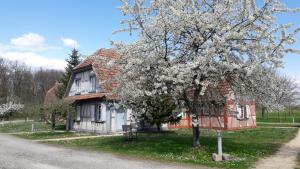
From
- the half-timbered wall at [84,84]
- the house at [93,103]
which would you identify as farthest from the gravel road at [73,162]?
the half-timbered wall at [84,84]

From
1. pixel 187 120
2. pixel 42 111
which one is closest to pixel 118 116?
pixel 42 111

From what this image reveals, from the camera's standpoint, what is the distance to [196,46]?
16.4 m

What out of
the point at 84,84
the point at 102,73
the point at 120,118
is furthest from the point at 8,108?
the point at 102,73

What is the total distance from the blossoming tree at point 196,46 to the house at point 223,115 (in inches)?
47.7

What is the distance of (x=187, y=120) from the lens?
37.4 m

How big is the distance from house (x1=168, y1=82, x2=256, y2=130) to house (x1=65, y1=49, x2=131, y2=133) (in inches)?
226

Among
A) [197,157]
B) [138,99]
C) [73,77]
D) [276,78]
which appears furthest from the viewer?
[73,77]

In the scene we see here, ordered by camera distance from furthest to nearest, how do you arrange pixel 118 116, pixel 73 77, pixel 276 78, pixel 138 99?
1. pixel 73 77
2. pixel 118 116
3. pixel 138 99
4. pixel 276 78

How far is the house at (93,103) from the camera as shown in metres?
30.2

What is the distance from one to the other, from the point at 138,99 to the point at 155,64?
7.33ft

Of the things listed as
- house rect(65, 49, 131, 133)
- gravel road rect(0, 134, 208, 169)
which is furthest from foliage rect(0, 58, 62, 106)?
gravel road rect(0, 134, 208, 169)

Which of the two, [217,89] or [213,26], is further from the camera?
[217,89]

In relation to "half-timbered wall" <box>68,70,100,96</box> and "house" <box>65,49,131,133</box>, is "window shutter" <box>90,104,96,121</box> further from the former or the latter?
"half-timbered wall" <box>68,70,100,96</box>

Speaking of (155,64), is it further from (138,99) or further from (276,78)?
(276,78)
